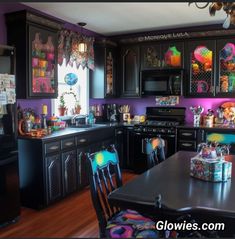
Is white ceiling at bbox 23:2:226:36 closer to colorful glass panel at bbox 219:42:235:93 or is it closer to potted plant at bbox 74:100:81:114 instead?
colorful glass panel at bbox 219:42:235:93

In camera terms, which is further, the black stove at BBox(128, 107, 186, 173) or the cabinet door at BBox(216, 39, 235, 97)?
the black stove at BBox(128, 107, 186, 173)

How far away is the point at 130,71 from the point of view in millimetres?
5180

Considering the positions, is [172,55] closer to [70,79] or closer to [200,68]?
[200,68]

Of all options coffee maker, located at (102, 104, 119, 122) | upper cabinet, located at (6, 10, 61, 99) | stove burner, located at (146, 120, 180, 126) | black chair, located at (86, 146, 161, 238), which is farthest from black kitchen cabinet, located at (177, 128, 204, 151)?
black chair, located at (86, 146, 161, 238)

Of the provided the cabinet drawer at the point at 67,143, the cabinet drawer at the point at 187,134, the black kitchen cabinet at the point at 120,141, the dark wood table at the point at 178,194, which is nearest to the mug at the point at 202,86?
the cabinet drawer at the point at 187,134

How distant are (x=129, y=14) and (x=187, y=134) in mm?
1967

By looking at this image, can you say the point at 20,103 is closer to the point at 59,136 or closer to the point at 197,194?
the point at 59,136

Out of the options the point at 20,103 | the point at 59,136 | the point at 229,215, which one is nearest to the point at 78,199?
the point at 59,136

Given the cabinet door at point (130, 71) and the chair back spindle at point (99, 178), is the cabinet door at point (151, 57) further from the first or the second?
the chair back spindle at point (99, 178)

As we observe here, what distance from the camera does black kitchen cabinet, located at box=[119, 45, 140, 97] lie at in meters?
5.09

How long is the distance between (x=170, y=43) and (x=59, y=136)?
2524mm

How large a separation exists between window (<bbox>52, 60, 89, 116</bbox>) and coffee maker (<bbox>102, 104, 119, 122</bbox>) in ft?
1.49

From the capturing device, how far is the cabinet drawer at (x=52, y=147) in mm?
3329

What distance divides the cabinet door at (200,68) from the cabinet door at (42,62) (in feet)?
7.12
